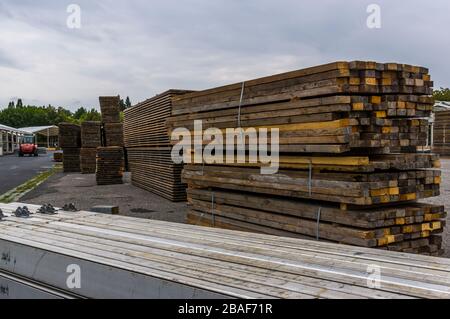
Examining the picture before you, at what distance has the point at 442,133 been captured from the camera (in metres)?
27.3

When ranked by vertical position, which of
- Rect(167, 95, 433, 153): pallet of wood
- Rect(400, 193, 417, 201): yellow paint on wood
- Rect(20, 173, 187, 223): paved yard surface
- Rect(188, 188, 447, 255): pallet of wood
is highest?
Rect(167, 95, 433, 153): pallet of wood

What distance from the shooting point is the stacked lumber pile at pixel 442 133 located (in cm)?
2647

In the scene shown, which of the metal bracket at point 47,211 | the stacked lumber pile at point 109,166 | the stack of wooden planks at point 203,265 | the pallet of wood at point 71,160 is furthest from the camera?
the pallet of wood at point 71,160

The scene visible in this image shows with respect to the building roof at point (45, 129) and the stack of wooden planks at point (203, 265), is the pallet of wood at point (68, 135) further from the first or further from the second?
the building roof at point (45, 129)

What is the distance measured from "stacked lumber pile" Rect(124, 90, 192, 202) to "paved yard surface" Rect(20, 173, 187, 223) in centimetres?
34

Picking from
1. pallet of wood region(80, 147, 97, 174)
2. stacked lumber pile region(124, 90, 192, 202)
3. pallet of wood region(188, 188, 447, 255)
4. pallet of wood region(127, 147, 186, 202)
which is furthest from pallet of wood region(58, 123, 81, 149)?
pallet of wood region(188, 188, 447, 255)

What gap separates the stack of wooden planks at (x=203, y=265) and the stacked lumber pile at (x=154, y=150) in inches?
282

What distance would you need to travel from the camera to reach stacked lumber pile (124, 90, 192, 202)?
11.4m

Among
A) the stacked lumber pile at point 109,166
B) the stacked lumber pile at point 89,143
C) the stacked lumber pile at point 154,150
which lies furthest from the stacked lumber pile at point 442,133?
the stacked lumber pile at point 89,143

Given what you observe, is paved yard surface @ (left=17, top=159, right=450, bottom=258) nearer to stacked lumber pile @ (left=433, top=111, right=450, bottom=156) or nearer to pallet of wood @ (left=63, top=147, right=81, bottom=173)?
pallet of wood @ (left=63, top=147, right=81, bottom=173)

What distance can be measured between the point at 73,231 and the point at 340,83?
298 cm

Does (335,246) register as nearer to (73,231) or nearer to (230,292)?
(230,292)

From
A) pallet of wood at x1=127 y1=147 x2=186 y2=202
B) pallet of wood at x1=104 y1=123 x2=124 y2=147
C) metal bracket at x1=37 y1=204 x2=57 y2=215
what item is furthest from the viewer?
pallet of wood at x1=104 y1=123 x2=124 y2=147

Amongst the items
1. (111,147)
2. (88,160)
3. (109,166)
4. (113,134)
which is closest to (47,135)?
(88,160)
